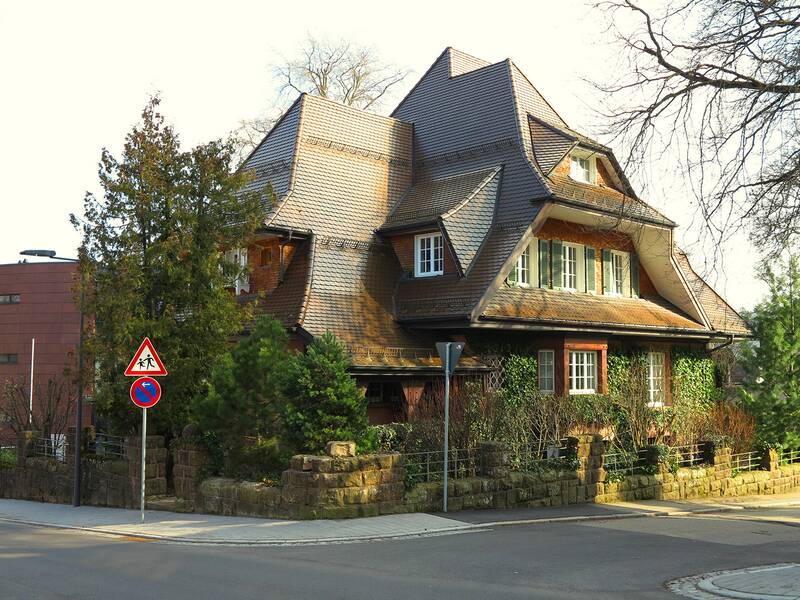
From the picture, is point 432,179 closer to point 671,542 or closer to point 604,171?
point 604,171

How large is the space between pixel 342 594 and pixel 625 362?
19307mm

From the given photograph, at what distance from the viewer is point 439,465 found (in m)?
16.4

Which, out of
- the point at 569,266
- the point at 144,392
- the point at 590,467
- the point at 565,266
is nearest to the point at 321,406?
the point at 144,392

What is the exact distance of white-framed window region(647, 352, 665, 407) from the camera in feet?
89.2

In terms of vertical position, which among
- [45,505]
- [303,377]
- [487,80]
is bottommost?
[45,505]

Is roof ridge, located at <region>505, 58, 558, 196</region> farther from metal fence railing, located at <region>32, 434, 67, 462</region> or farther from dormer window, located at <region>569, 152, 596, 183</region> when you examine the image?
metal fence railing, located at <region>32, 434, 67, 462</region>

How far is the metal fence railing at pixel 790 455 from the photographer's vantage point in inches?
1008

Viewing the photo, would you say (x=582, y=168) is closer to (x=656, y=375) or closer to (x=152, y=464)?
(x=656, y=375)

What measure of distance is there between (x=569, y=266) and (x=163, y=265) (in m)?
12.5

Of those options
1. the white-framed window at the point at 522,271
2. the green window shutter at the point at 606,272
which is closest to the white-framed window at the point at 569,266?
the green window shutter at the point at 606,272

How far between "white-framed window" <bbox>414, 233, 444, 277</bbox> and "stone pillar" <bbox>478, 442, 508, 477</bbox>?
7840mm

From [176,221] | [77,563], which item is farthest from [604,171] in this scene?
[77,563]

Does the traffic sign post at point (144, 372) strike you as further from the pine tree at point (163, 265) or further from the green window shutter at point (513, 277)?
the green window shutter at point (513, 277)

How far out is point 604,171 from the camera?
2692 centimetres
